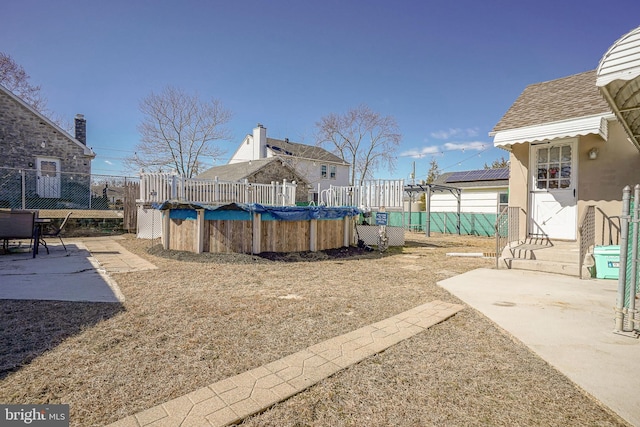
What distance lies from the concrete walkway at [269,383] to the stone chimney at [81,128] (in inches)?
805

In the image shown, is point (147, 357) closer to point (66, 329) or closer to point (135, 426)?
point (135, 426)

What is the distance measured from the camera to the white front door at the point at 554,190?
272 inches

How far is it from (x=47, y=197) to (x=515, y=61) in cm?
2246

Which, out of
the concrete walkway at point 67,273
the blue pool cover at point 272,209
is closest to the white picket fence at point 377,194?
the blue pool cover at point 272,209

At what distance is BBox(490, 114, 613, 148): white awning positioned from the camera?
602cm

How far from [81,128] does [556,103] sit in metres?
21.7

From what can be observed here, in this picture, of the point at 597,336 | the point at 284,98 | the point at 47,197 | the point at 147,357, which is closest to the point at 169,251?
the point at 147,357

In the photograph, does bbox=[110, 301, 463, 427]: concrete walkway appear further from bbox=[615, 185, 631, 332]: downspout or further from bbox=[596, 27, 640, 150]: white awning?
bbox=[596, 27, 640, 150]: white awning

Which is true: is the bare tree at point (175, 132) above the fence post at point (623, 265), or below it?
above

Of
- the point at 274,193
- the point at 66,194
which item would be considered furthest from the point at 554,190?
the point at 66,194

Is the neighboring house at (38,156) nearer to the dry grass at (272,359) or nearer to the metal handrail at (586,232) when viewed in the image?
the dry grass at (272,359)

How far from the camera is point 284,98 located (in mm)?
23062

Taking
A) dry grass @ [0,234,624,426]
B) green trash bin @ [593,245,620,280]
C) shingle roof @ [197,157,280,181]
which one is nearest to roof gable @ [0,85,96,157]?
shingle roof @ [197,157,280,181]

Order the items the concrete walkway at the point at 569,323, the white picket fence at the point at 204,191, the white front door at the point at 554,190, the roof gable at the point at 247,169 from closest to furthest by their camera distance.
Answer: the concrete walkway at the point at 569,323 → the white front door at the point at 554,190 → the white picket fence at the point at 204,191 → the roof gable at the point at 247,169
